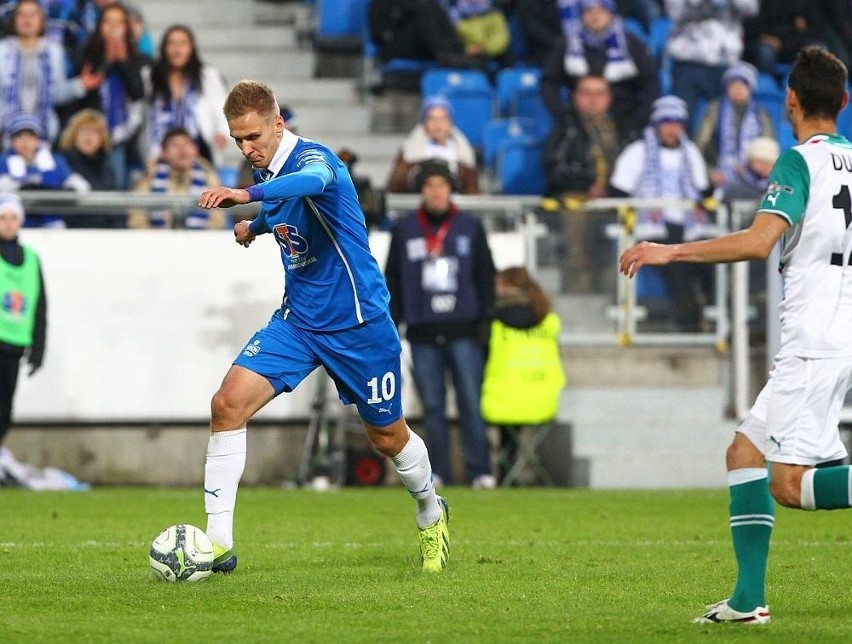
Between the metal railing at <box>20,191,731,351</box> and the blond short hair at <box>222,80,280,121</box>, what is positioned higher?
the blond short hair at <box>222,80,280,121</box>

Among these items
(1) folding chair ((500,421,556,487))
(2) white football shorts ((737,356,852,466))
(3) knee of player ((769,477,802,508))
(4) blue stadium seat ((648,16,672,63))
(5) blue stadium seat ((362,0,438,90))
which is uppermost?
(4) blue stadium seat ((648,16,672,63))

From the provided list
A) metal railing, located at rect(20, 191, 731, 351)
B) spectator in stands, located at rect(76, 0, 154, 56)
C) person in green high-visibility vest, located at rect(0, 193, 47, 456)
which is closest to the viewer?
person in green high-visibility vest, located at rect(0, 193, 47, 456)

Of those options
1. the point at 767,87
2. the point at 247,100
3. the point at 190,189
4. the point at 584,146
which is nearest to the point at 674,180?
the point at 584,146

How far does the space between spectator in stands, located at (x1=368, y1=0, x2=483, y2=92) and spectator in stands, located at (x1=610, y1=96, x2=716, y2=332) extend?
9.10 feet

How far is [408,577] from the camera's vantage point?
25.6ft

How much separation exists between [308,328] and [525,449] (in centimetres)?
714

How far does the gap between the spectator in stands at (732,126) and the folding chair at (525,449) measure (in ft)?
11.2

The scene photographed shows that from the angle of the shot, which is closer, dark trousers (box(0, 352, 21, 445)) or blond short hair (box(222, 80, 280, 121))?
blond short hair (box(222, 80, 280, 121))

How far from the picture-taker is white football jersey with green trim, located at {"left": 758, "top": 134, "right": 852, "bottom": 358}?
20.3 feet

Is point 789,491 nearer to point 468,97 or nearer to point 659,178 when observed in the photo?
point 659,178

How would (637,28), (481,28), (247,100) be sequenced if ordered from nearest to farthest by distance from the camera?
(247,100)
(481,28)
(637,28)

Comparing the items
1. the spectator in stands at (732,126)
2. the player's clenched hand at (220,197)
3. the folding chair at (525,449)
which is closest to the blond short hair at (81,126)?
the folding chair at (525,449)

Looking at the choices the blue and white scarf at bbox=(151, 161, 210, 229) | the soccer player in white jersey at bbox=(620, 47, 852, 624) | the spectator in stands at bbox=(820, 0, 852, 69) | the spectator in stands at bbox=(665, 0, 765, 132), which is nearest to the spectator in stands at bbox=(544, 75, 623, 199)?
the spectator in stands at bbox=(665, 0, 765, 132)

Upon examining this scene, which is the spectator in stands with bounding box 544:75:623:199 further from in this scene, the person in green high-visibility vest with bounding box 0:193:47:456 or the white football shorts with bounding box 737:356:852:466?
the white football shorts with bounding box 737:356:852:466
